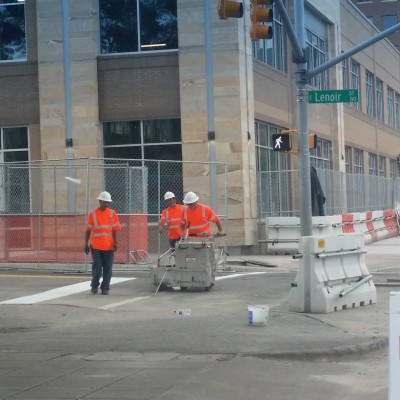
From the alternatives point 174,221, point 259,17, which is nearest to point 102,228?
point 174,221

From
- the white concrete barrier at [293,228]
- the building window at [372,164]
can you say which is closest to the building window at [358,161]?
the building window at [372,164]

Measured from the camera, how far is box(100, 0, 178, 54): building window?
88.5 ft

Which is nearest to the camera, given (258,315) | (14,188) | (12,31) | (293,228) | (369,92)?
(258,315)

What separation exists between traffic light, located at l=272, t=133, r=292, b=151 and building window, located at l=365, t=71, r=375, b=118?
28.8 meters

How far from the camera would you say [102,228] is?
15.9 m

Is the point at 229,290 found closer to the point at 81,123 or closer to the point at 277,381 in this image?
the point at 277,381

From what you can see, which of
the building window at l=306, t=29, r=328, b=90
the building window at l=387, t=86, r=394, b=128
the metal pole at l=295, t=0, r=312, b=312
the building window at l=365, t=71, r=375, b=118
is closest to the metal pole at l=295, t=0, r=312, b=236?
the metal pole at l=295, t=0, r=312, b=312

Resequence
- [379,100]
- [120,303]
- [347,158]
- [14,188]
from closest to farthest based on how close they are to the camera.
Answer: [120,303]
[14,188]
[347,158]
[379,100]

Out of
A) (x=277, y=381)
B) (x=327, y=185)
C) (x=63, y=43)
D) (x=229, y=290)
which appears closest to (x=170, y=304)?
(x=229, y=290)

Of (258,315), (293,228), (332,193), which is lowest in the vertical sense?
(258,315)

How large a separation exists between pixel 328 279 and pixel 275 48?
62.0ft

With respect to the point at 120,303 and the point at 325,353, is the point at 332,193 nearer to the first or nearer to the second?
the point at 120,303

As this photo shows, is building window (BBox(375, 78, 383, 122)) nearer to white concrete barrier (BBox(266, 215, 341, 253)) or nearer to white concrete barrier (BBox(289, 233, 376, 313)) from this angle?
white concrete barrier (BBox(266, 215, 341, 253))

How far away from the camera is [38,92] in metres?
27.4
